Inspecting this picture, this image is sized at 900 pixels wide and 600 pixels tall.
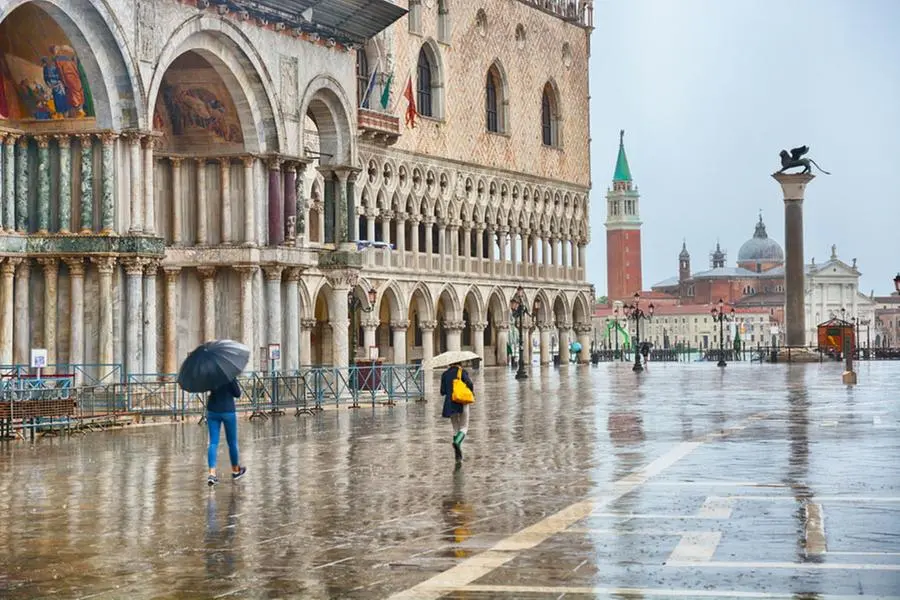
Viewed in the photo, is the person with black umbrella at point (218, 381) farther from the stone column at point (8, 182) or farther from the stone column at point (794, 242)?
the stone column at point (794, 242)

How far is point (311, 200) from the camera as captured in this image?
194ft

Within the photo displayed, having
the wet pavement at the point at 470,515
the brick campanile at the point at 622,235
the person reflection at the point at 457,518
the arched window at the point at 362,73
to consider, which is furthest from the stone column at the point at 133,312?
the brick campanile at the point at 622,235

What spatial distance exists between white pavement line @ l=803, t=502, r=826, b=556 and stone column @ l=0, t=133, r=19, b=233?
59.6 ft

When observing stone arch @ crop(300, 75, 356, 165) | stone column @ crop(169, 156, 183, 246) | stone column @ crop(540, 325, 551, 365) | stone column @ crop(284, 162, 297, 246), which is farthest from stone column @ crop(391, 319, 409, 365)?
stone column @ crop(169, 156, 183, 246)

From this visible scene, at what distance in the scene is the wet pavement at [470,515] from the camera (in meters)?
9.02

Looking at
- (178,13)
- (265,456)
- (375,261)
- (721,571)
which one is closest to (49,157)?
(178,13)

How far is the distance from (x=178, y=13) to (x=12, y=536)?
62.3 feet

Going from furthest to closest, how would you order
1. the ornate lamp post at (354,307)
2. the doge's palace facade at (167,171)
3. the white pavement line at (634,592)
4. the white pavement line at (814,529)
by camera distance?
the ornate lamp post at (354,307) → the doge's palace facade at (167,171) → the white pavement line at (814,529) → the white pavement line at (634,592)

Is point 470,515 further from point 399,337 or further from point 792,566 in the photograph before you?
point 399,337

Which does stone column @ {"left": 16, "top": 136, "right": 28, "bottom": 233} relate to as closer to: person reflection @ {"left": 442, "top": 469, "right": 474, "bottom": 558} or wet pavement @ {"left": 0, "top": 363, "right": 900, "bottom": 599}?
wet pavement @ {"left": 0, "top": 363, "right": 900, "bottom": 599}

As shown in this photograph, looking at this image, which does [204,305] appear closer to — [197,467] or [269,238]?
[269,238]

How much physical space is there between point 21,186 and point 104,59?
2638 millimetres

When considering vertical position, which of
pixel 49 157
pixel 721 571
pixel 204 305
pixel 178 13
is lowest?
pixel 721 571

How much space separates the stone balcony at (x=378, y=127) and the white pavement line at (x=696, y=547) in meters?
48.9
